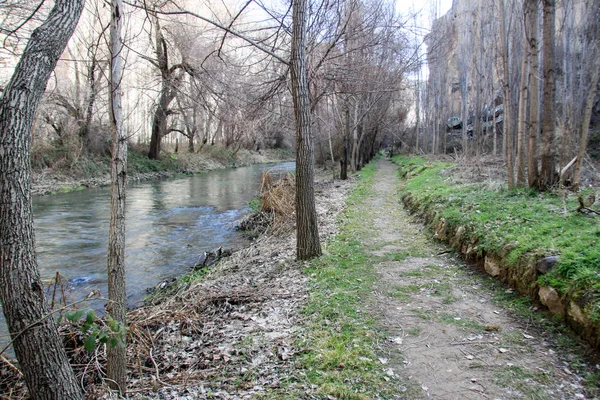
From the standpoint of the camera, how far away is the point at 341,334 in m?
4.07

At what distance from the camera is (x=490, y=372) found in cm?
335

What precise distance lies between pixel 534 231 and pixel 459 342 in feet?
8.22

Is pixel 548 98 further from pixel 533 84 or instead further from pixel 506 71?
pixel 506 71

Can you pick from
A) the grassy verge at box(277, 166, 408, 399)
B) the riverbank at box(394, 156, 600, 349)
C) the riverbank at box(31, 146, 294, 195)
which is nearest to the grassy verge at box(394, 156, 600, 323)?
the riverbank at box(394, 156, 600, 349)

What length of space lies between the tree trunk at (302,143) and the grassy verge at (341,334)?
442 millimetres

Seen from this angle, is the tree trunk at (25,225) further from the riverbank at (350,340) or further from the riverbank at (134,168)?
the riverbank at (134,168)

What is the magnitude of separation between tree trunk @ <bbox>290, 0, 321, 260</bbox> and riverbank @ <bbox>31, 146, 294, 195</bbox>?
52.9 feet

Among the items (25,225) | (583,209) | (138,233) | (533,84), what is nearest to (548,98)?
(533,84)

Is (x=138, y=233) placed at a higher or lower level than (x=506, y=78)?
lower

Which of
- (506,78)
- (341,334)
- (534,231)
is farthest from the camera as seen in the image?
(506,78)

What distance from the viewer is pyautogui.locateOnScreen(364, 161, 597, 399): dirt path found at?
3.16 m

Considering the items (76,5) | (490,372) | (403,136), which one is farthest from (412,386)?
(403,136)

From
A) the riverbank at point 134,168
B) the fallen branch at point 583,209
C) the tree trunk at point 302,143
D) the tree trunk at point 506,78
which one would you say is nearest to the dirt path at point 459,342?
the tree trunk at point 302,143

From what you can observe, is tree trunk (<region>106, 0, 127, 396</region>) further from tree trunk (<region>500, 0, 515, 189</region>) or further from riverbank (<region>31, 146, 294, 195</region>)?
riverbank (<region>31, 146, 294, 195</region>)
